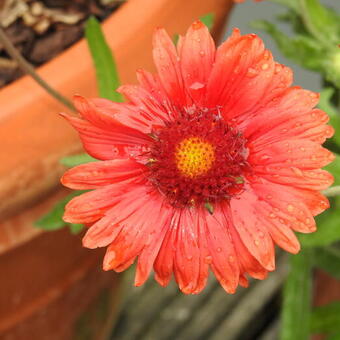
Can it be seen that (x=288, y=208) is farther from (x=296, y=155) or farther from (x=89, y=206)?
(x=89, y=206)

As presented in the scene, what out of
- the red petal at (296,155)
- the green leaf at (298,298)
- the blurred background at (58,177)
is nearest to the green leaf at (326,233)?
the blurred background at (58,177)

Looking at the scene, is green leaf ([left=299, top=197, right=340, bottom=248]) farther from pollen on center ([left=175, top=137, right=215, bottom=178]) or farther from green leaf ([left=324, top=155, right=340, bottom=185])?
pollen on center ([left=175, top=137, right=215, bottom=178])

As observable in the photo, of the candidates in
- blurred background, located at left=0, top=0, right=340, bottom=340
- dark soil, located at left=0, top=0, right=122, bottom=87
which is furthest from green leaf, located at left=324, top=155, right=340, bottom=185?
dark soil, located at left=0, top=0, right=122, bottom=87

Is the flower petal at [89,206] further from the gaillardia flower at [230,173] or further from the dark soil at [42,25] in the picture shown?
the dark soil at [42,25]

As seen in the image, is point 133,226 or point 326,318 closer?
point 133,226

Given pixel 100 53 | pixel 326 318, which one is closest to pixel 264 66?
pixel 100 53

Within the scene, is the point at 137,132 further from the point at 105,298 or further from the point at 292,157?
the point at 105,298
